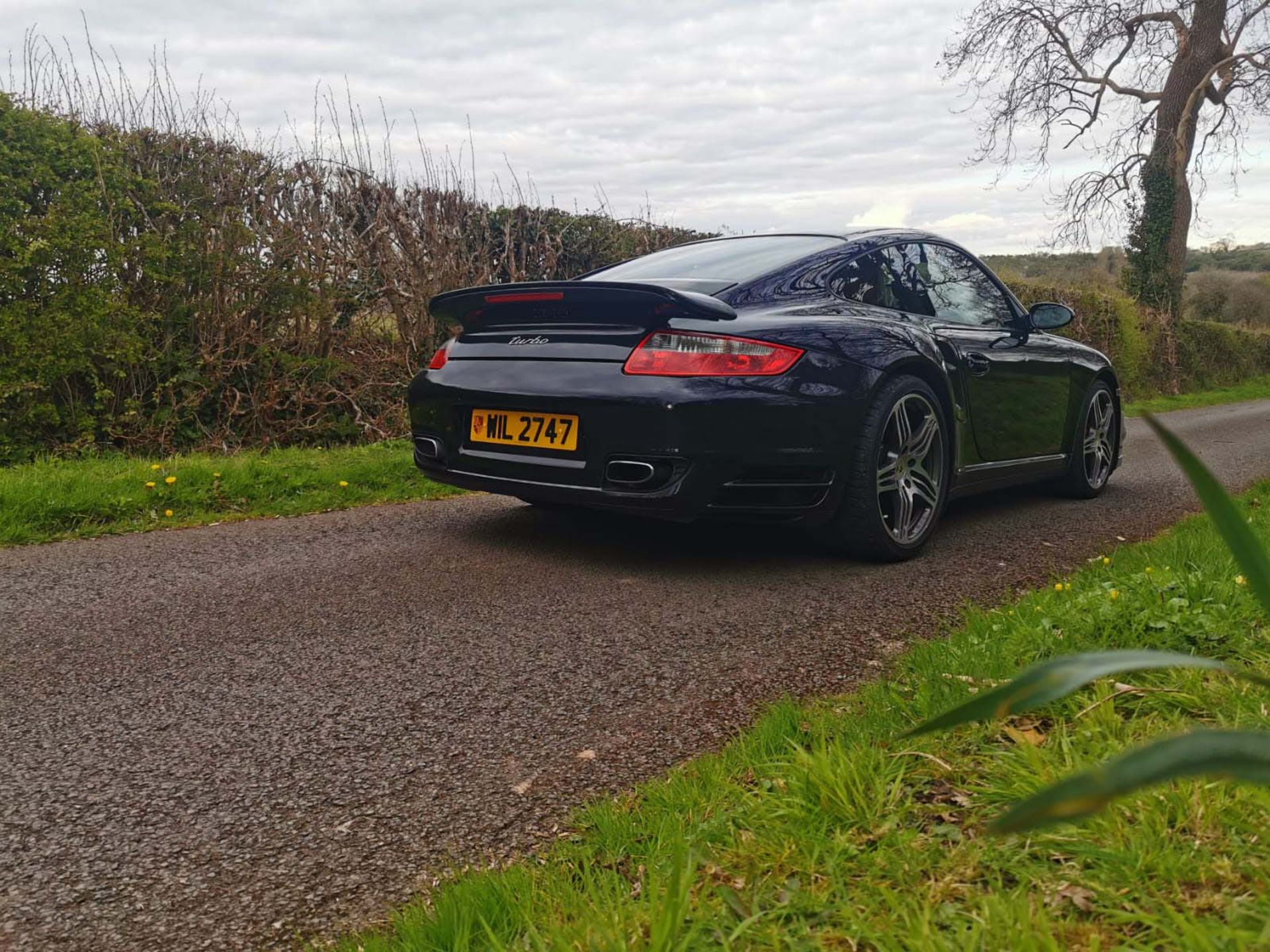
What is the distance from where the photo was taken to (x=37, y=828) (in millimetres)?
1896

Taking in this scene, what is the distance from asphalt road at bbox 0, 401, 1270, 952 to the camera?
1.77 metres

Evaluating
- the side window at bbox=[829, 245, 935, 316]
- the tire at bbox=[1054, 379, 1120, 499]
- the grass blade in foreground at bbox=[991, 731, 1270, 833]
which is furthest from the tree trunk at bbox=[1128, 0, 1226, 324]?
the grass blade in foreground at bbox=[991, 731, 1270, 833]

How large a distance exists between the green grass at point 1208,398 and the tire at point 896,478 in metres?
10.4

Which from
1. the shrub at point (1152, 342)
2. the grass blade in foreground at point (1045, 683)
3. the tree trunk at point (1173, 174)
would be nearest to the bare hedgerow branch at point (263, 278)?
the grass blade in foreground at point (1045, 683)

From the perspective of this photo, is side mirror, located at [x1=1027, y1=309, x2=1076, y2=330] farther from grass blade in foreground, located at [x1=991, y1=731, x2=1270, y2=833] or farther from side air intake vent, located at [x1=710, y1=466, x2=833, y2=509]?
grass blade in foreground, located at [x1=991, y1=731, x2=1270, y2=833]

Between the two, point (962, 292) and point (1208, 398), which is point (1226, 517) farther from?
point (1208, 398)

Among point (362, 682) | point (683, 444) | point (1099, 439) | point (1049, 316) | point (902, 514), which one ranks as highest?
point (1049, 316)

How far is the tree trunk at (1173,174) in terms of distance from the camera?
19.8m

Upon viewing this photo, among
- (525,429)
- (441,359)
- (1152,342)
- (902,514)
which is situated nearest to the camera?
(525,429)

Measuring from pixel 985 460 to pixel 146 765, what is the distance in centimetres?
384

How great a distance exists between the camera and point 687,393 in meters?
3.49

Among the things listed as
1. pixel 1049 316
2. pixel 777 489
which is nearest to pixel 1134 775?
pixel 777 489

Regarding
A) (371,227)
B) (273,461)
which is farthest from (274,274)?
(273,461)

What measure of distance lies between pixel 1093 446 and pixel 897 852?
4.99m
